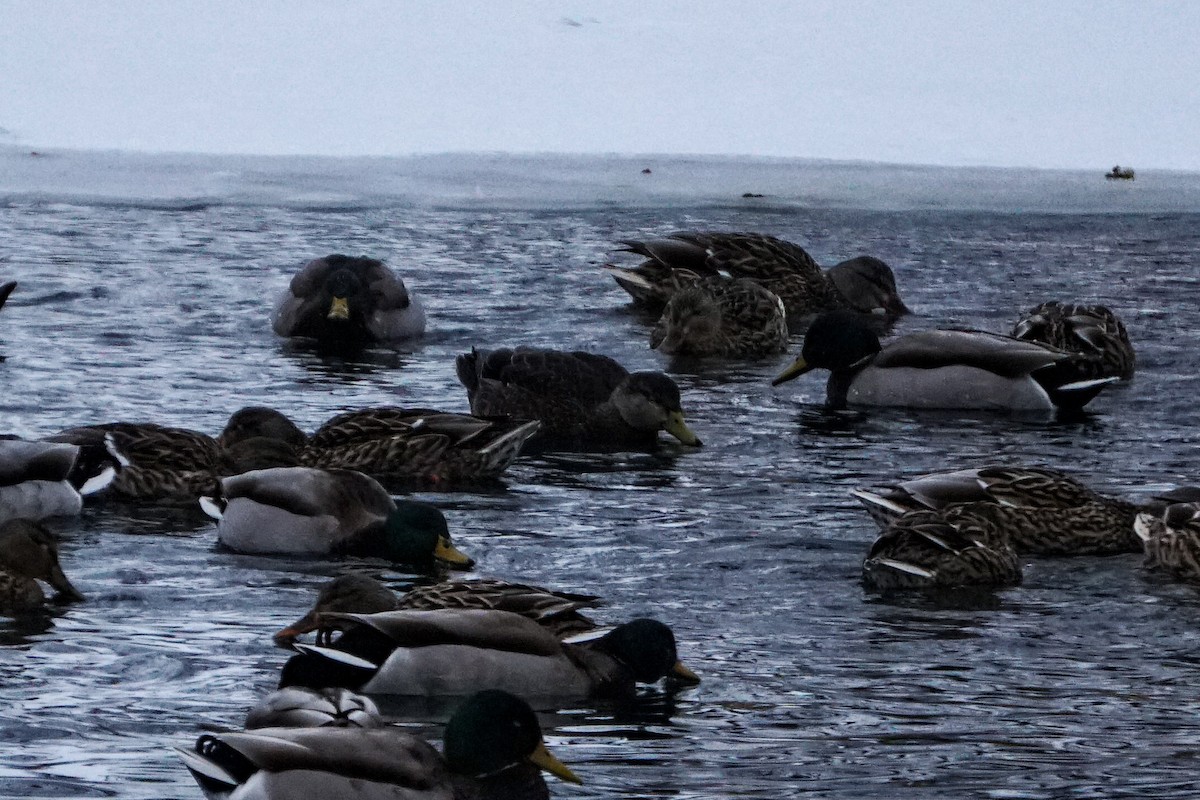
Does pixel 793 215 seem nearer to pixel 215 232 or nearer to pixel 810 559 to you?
pixel 215 232

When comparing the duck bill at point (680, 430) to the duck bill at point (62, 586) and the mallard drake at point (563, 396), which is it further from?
the duck bill at point (62, 586)

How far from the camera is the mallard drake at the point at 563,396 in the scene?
1083 centimetres

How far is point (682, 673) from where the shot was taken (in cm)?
626

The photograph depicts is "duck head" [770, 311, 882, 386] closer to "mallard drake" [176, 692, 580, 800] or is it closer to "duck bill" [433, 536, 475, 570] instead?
"duck bill" [433, 536, 475, 570]

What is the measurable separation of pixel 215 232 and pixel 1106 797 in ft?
42.3

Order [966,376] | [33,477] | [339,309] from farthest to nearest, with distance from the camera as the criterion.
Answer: [339,309] < [966,376] < [33,477]

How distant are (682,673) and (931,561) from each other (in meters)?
1.55

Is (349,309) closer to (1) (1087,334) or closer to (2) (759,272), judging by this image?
(2) (759,272)

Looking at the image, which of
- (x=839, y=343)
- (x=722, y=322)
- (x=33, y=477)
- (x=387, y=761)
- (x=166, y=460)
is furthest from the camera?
(x=722, y=322)

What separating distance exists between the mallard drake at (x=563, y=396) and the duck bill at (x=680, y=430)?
0.66 ft

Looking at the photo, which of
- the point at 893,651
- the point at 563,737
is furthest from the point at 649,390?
the point at 563,737

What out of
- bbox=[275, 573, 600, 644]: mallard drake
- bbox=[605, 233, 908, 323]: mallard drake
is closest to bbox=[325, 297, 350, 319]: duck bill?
bbox=[605, 233, 908, 323]: mallard drake

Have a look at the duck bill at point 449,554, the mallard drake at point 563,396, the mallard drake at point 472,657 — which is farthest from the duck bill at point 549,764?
the mallard drake at point 563,396

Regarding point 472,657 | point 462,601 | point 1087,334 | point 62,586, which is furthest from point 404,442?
point 1087,334
